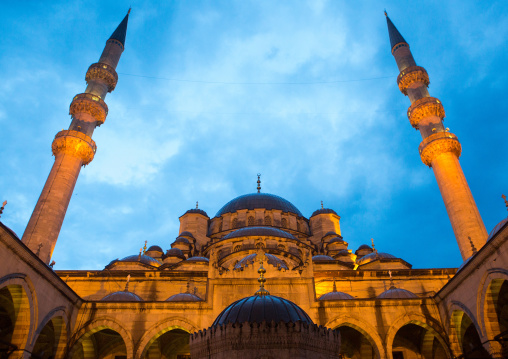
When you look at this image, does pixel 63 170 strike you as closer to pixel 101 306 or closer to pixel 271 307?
pixel 101 306

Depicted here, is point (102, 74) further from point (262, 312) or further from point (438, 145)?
point (262, 312)

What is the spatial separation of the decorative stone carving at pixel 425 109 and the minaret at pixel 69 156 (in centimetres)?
Result: 2308

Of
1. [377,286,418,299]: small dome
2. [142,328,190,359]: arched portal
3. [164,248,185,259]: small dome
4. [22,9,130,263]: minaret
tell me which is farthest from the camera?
[164,248,185,259]: small dome

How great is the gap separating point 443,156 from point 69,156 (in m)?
24.5

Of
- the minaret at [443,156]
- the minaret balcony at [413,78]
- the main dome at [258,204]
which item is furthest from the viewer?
the main dome at [258,204]

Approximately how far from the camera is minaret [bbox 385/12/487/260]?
21656mm

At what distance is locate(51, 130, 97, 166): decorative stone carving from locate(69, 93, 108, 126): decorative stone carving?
8.13 feet

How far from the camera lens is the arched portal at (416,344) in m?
18.3

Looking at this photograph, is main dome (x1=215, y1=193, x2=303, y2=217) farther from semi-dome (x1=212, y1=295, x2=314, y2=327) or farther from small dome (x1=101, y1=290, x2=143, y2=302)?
semi-dome (x1=212, y1=295, x2=314, y2=327)

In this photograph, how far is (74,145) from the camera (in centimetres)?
2502

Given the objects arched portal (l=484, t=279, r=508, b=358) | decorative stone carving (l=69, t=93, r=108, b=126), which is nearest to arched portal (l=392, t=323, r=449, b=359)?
arched portal (l=484, t=279, r=508, b=358)

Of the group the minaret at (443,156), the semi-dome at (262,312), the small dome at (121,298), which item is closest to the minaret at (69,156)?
the small dome at (121,298)

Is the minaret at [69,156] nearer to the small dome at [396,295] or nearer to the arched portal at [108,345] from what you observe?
the arched portal at [108,345]

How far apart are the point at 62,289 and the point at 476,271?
1552 cm
